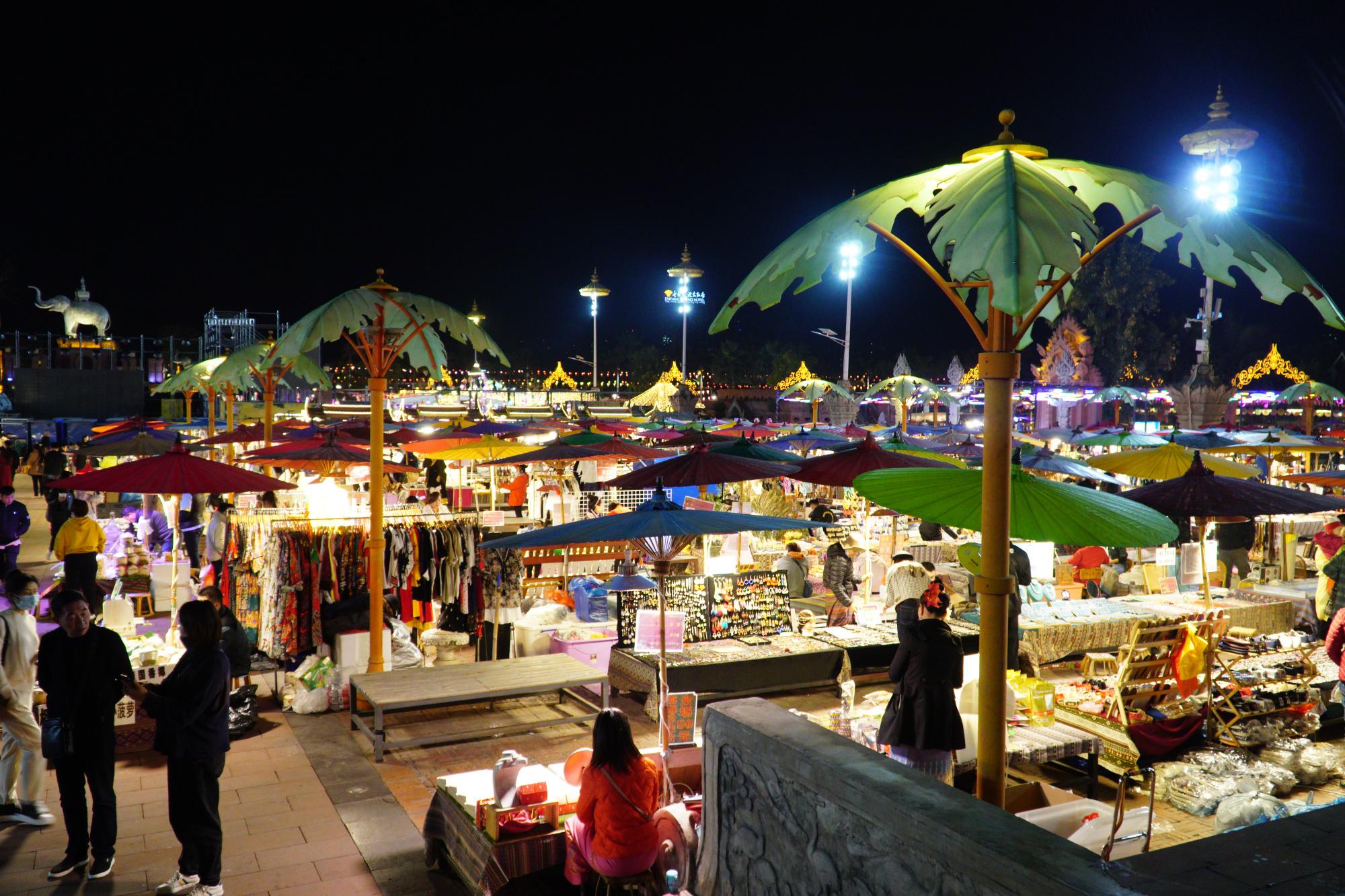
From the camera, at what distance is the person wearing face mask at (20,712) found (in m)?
5.75

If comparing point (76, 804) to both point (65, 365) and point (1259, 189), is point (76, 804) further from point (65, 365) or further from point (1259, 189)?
point (1259, 189)

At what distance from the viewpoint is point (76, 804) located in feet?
17.0

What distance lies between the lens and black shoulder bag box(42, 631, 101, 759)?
4992 mm

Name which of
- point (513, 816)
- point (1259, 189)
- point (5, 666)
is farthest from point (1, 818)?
point (1259, 189)

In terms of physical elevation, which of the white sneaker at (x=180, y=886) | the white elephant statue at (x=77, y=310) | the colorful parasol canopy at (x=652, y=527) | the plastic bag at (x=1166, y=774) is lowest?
the plastic bag at (x=1166, y=774)

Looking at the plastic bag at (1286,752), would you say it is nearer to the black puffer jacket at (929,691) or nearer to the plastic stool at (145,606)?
the black puffer jacket at (929,691)

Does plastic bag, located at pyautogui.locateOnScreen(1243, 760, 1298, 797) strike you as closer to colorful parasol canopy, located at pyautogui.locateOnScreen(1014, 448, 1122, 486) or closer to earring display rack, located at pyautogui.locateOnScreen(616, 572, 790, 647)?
colorful parasol canopy, located at pyautogui.locateOnScreen(1014, 448, 1122, 486)

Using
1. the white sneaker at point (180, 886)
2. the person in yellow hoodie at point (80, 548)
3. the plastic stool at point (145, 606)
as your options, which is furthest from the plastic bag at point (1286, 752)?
the plastic stool at point (145, 606)

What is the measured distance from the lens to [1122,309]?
5306 cm

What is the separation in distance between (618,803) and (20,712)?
3.84 m

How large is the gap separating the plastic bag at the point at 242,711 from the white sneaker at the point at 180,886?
266 centimetres

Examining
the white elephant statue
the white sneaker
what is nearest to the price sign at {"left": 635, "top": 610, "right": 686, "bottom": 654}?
the white sneaker

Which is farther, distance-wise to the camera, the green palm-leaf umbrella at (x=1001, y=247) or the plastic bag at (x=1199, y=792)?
the plastic bag at (x=1199, y=792)

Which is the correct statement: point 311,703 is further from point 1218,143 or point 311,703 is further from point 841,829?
point 1218,143
